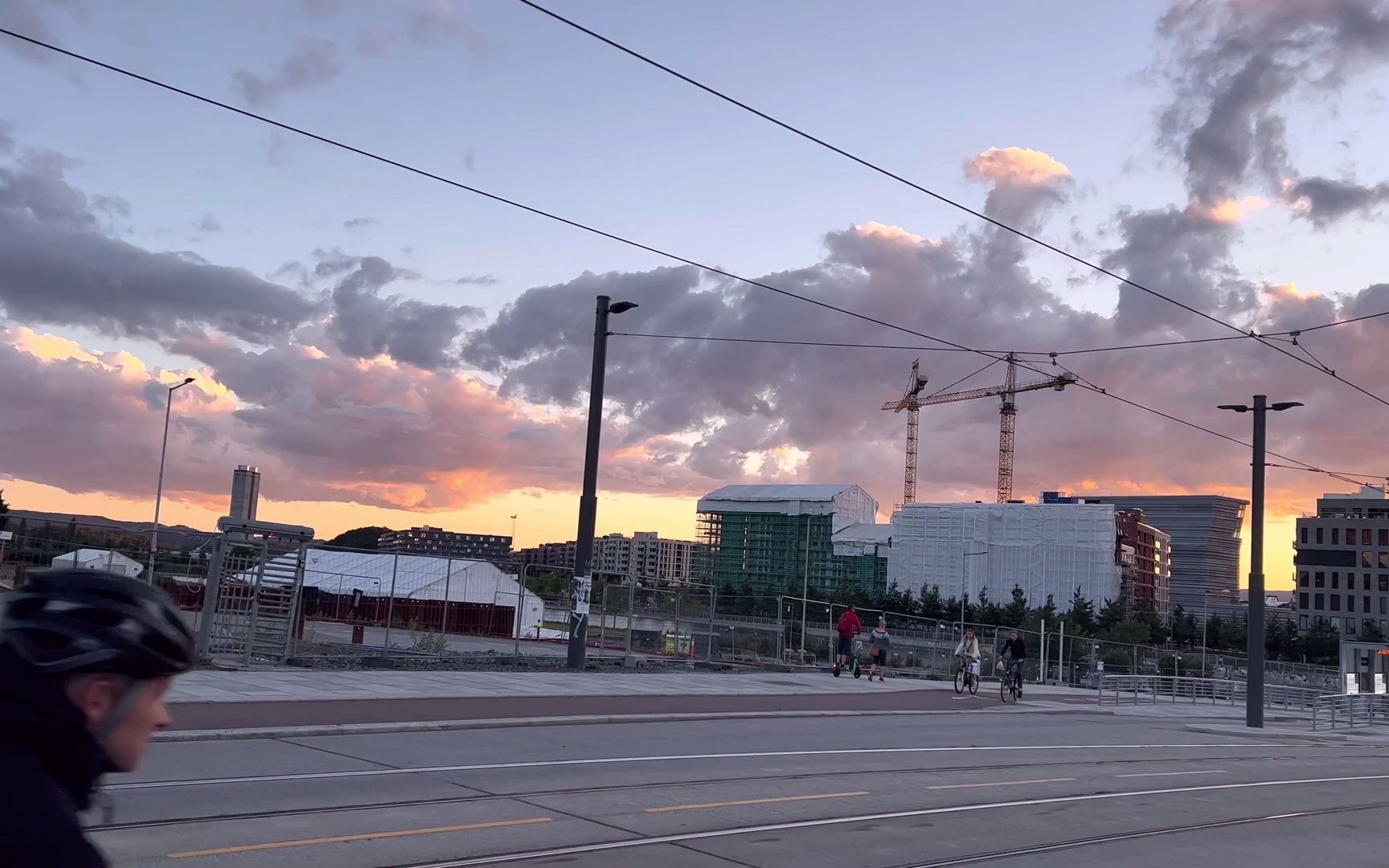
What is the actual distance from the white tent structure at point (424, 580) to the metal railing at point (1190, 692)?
16.3 m

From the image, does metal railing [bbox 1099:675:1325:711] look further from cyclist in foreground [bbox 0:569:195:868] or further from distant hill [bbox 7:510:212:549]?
cyclist in foreground [bbox 0:569:195:868]

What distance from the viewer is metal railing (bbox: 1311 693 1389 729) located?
31505 mm

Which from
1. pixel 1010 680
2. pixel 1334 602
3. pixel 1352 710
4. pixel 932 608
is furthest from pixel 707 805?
pixel 1334 602

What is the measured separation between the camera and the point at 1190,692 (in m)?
44.8

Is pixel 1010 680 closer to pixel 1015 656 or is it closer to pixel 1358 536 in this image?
pixel 1015 656

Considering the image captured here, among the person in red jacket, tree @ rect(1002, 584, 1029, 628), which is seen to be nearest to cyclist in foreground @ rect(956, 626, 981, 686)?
the person in red jacket

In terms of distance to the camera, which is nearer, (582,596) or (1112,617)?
(582,596)

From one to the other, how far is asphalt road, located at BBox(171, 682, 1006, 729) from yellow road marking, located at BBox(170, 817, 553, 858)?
5.58 meters

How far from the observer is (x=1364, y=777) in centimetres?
1867

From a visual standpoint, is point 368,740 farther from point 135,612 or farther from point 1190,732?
point 1190,732

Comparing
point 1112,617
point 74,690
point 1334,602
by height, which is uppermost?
point 1334,602

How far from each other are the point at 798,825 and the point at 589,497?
15022 mm

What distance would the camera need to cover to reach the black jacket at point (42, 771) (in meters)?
1.81

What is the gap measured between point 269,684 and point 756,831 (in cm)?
1122
